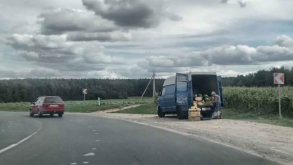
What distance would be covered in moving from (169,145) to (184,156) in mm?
2265

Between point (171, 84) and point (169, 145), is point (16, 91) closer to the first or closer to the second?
point (171, 84)

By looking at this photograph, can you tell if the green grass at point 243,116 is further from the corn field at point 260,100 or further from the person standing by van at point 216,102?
the person standing by van at point 216,102

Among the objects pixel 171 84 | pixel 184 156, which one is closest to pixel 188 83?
pixel 171 84

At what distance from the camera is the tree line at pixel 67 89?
298 feet

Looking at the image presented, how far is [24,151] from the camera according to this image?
1069cm

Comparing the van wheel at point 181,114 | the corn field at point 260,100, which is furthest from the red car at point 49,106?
the corn field at point 260,100

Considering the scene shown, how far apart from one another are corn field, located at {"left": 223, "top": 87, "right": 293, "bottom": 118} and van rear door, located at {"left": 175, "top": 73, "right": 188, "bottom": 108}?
6137mm

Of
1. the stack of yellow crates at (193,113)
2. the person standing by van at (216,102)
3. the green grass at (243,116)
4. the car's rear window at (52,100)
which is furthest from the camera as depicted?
the car's rear window at (52,100)

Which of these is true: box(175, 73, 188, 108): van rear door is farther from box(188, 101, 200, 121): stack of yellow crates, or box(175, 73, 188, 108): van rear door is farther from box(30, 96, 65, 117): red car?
box(30, 96, 65, 117): red car

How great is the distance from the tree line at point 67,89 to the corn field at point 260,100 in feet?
200

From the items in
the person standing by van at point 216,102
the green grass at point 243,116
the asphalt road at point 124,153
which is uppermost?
the person standing by van at point 216,102

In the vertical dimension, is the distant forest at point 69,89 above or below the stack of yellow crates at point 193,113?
above

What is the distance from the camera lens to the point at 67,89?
95.9 meters

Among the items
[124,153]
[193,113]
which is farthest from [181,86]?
[124,153]
